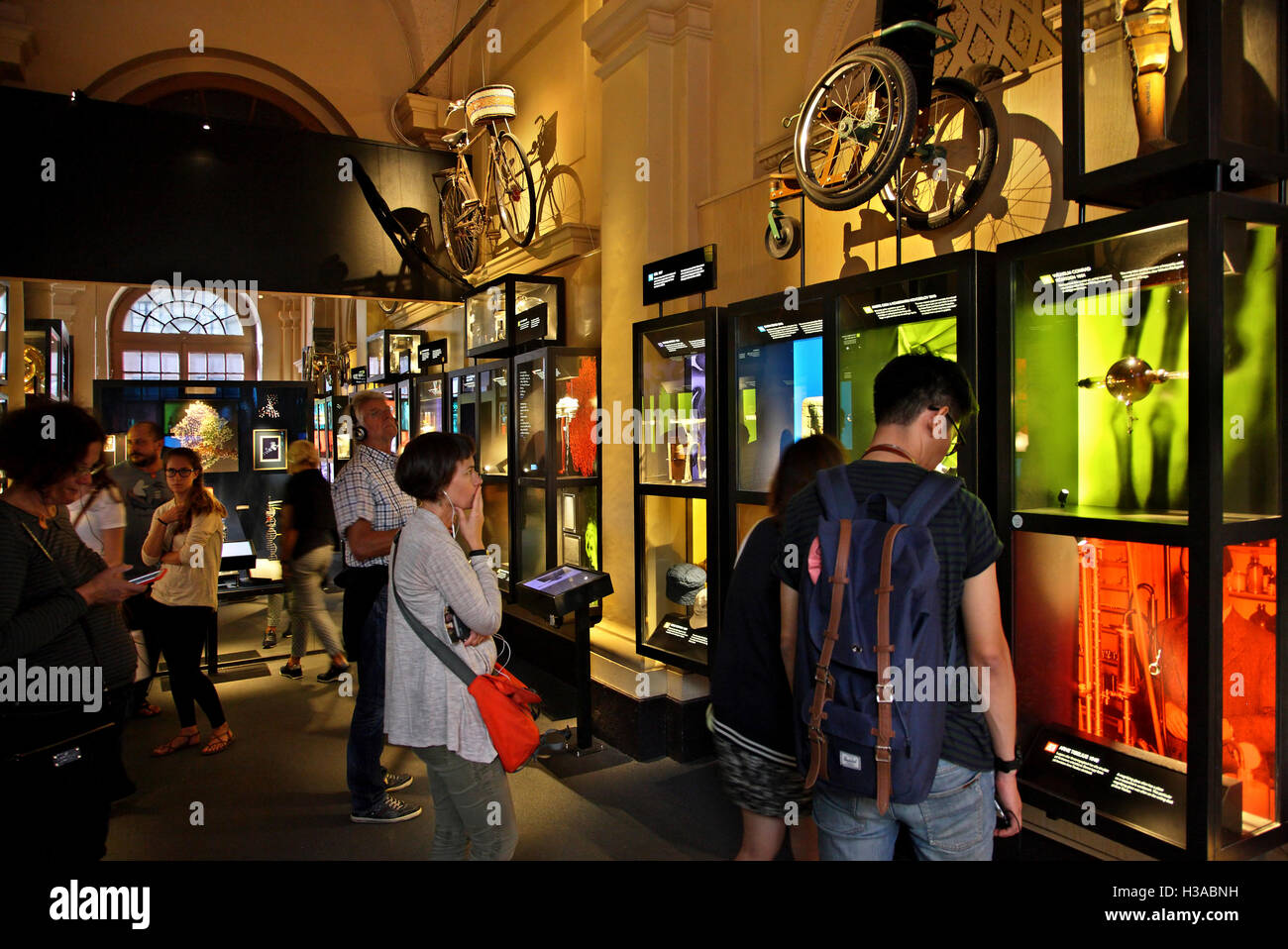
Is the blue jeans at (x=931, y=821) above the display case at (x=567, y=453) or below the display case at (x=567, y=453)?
below

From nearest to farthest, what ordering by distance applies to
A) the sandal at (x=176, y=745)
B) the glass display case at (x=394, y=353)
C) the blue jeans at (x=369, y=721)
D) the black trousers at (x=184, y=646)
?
the blue jeans at (x=369, y=721)
the black trousers at (x=184, y=646)
the sandal at (x=176, y=745)
the glass display case at (x=394, y=353)

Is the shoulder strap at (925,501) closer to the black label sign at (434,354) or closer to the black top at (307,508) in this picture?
the black top at (307,508)

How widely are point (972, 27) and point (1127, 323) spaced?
1.50 meters

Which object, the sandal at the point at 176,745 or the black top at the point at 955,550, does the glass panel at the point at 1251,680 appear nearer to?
the black top at the point at 955,550

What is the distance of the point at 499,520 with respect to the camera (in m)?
7.69

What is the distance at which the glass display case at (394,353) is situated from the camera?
10016mm

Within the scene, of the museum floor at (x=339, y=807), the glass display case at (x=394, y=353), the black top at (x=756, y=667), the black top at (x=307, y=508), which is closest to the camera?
the black top at (x=756, y=667)

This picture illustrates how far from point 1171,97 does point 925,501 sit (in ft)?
5.10

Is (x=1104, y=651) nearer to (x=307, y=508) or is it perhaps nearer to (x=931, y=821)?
(x=931, y=821)

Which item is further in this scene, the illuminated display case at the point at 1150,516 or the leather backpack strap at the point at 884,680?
the illuminated display case at the point at 1150,516

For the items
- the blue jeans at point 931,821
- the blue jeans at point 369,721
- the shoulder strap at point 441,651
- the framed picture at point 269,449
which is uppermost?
the framed picture at point 269,449

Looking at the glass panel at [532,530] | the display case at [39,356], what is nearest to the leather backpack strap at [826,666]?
the glass panel at [532,530]

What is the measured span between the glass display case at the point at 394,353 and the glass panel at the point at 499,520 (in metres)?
2.80

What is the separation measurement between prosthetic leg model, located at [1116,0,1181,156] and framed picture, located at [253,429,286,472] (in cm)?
824
